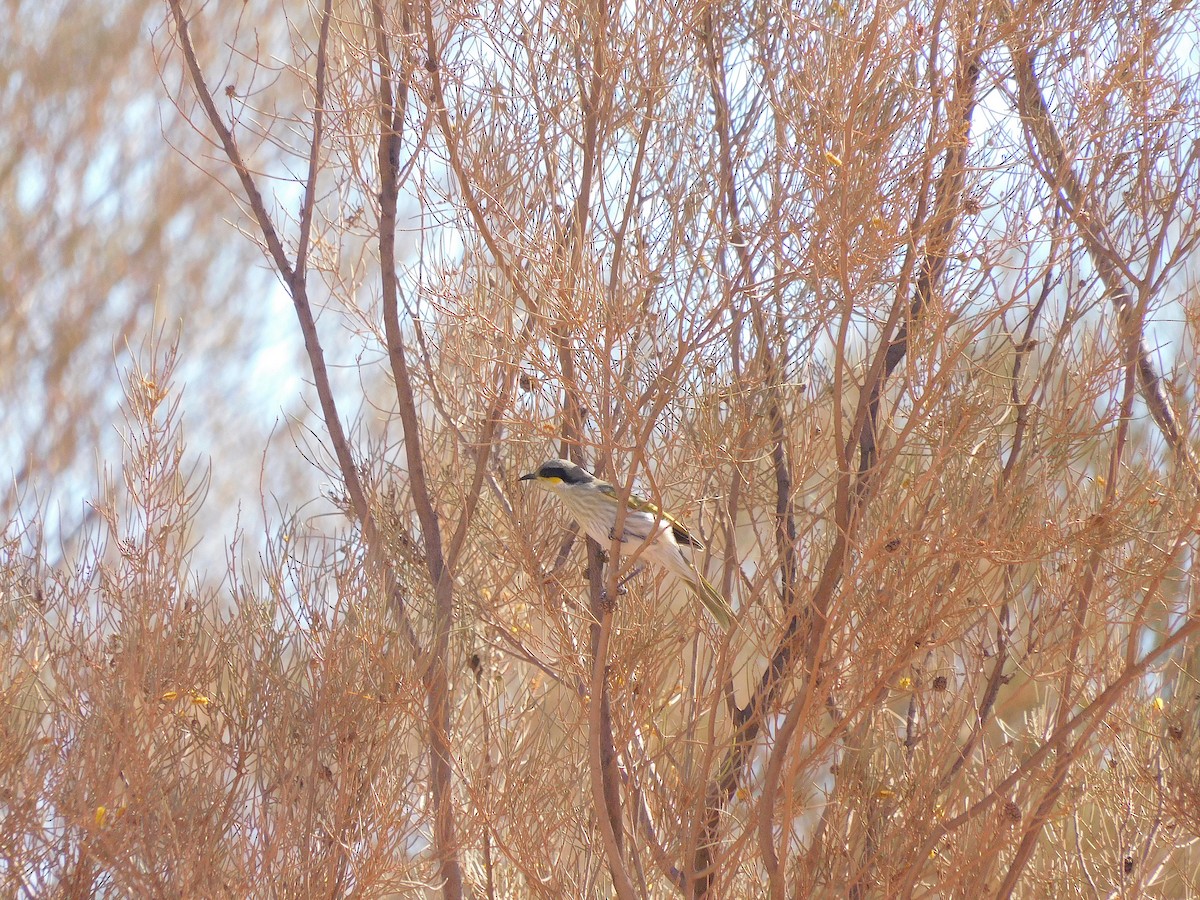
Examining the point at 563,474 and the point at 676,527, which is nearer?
the point at 676,527

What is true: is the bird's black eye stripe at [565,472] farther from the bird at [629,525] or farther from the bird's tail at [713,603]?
Result: the bird's tail at [713,603]

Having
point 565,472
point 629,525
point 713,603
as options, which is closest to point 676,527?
point 629,525

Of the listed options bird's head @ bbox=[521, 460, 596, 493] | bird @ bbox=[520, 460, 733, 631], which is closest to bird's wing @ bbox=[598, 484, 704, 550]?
bird @ bbox=[520, 460, 733, 631]

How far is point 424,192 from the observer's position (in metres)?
4.59

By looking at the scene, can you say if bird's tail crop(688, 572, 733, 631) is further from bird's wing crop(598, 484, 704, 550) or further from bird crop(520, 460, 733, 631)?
bird's wing crop(598, 484, 704, 550)

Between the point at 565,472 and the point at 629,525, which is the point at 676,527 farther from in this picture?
the point at 565,472

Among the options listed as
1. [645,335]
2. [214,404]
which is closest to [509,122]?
[645,335]

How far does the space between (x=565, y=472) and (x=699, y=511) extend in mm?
619

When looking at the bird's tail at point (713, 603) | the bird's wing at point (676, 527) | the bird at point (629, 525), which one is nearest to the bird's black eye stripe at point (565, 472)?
the bird at point (629, 525)

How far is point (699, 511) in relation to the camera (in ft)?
16.5

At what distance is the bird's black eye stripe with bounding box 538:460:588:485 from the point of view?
4746 mm

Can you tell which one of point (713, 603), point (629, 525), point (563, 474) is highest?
point (563, 474)

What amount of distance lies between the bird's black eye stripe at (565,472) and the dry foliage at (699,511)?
0.19 metres

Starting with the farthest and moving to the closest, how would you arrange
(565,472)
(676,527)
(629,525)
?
(565,472) < (676,527) < (629,525)
